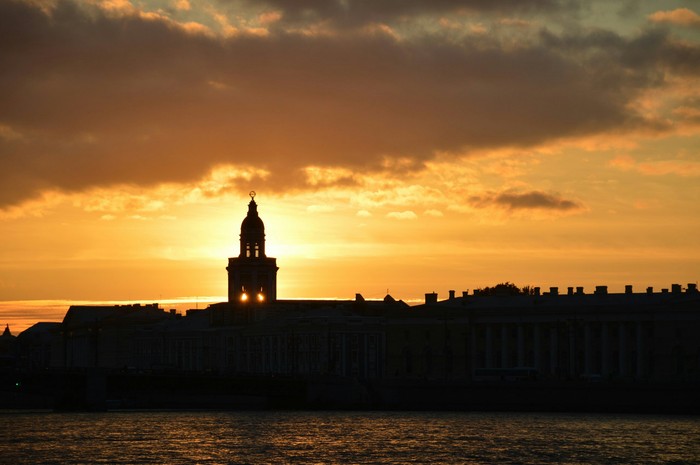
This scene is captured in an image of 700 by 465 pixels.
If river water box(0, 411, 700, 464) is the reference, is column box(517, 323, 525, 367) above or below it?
above

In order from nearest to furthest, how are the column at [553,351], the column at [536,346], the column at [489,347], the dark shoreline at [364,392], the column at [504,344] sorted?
the dark shoreline at [364,392], the column at [553,351], the column at [536,346], the column at [504,344], the column at [489,347]

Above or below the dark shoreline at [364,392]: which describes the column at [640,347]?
above

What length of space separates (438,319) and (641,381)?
38.0m

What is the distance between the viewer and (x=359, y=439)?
99438mm

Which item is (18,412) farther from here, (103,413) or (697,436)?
(697,436)

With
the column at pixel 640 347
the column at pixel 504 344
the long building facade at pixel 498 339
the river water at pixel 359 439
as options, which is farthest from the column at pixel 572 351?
the river water at pixel 359 439

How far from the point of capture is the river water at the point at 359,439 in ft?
289

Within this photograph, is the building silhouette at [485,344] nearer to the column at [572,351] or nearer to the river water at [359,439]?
the column at [572,351]

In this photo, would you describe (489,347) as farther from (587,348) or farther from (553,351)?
(587,348)

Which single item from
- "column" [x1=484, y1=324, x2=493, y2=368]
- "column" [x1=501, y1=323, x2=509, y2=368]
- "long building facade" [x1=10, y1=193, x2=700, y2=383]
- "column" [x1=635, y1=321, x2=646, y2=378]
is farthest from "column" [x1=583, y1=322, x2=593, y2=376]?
"column" [x1=484, y1=324, x2=493, y2=368]

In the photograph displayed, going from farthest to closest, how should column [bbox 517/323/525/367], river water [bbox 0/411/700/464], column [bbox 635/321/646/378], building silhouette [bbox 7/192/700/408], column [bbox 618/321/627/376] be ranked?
column [bbox 517/323/525/367] → column [bbox 618/321/627/376] → column [bbox 635/321/646/378] → building silhouette [bbox 7/192/700/408] → river water [bbox 0/411/700/464]

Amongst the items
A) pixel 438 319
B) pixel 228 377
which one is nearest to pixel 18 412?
pixel 228 377

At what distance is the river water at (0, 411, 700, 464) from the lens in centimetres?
8812

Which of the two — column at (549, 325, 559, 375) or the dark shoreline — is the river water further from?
column at (549, 325, 559, 375)
